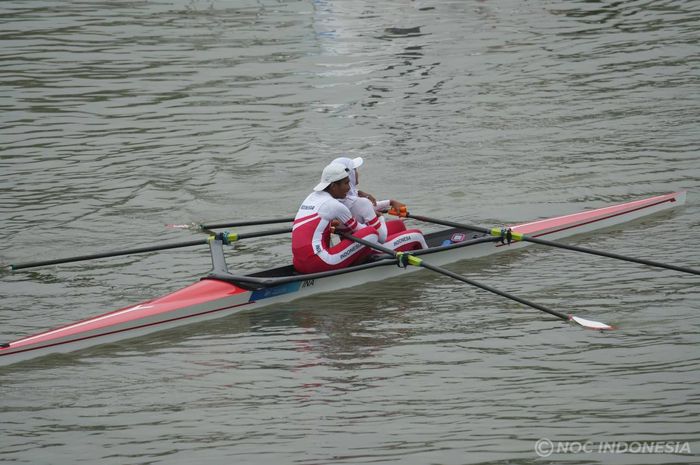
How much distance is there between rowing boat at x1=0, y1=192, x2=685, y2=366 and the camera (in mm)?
9766

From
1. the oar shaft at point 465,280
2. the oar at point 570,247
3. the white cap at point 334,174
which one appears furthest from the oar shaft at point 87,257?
the oar at point 570,247

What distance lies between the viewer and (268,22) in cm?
2733

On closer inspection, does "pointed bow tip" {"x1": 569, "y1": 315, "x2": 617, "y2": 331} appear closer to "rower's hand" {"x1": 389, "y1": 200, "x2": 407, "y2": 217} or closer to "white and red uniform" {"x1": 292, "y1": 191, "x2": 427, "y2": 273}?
"white and red uniform" {"x1": 292, "y1": 191, "x2": 427, "y2": 273}

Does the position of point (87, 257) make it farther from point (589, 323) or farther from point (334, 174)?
point (589, 323)

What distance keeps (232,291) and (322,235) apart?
3.79 feet

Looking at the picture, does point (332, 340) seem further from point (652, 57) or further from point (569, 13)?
point (569, 13)

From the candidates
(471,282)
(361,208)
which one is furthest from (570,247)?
(361,208)

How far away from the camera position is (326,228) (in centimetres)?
1106

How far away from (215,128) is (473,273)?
8.10m

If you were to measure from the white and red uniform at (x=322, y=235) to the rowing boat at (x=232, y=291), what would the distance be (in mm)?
161

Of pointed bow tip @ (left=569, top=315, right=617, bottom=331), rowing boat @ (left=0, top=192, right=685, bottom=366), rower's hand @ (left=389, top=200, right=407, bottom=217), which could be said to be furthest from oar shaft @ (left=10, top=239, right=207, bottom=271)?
pointed bow tip @ (left=569, top=315, right=617, bottom=331)

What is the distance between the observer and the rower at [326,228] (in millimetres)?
11000

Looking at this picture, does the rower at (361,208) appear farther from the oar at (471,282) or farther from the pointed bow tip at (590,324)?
the pointed bow tip at (590,324)

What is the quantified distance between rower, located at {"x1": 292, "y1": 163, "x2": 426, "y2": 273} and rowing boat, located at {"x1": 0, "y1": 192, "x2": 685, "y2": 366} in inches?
7.0
